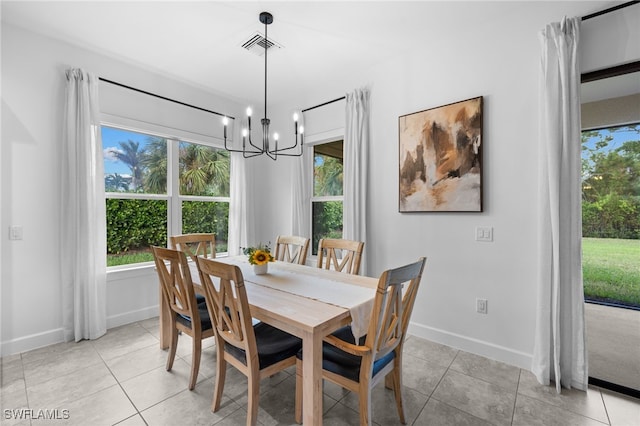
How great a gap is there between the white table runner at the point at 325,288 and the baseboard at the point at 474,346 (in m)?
1.22

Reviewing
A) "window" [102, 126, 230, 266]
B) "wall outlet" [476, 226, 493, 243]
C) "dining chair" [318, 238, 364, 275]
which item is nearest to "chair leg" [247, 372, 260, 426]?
"dining chair" [318, 238, 364, 275]

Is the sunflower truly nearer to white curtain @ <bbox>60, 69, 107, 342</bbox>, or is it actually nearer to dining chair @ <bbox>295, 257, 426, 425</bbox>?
dining chair @ <bbox>295, 257, 426, 425</bbox>

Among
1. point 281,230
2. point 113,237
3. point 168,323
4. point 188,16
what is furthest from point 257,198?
point 188,16

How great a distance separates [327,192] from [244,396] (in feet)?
8.12

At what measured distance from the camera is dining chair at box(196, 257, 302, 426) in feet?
4.89

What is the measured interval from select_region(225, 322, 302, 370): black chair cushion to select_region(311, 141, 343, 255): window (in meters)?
1.98

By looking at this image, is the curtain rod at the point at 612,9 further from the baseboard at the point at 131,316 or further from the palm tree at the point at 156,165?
the baseboard at the point at 131,316

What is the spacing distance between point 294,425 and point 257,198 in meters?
3.24

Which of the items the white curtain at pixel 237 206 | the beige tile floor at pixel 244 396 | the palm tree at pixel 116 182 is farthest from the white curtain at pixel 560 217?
the palm tree at pixel 116 182

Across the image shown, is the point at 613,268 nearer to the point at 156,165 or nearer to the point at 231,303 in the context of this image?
the point at 231,303

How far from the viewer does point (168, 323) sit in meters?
2.68

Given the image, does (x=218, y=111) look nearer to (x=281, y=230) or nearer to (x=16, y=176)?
(x=281, y=230)

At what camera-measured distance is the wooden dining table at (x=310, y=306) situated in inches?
54.5

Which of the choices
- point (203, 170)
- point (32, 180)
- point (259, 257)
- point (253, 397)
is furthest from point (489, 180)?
point (32, 180)
